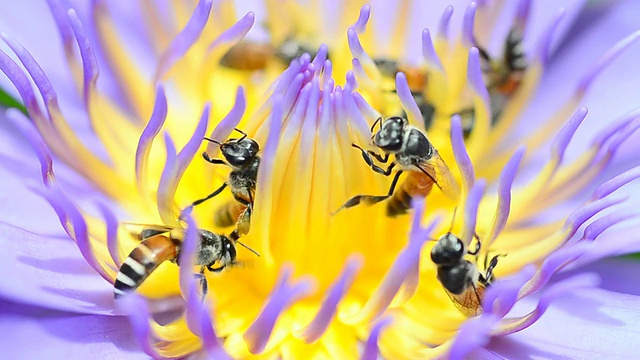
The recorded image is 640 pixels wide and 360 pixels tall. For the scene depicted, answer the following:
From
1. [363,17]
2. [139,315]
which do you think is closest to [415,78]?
[363,17]

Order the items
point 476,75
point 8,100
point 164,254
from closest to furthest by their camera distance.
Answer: point 164,254
point 476,75
point 8,100

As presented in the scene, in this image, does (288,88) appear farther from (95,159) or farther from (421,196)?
(95,159)

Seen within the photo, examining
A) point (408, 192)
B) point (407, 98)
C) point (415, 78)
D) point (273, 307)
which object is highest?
point (415, 78)

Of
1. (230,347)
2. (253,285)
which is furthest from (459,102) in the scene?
(230,347)

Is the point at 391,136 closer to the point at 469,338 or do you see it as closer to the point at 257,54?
the point at 469,338

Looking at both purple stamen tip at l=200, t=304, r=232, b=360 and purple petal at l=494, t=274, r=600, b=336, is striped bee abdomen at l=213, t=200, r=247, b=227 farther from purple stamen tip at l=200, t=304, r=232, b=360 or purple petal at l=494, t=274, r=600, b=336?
purple petal at l=494, t=274, r=600, b=336

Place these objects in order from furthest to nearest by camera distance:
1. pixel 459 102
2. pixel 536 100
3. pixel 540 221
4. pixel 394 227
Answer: pixel 536 100 → pixel 459 102 → pixel 540 221 → pixel 394 227

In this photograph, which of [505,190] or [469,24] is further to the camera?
[469,24]
